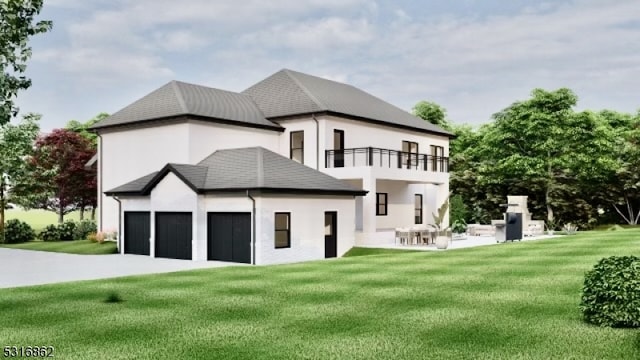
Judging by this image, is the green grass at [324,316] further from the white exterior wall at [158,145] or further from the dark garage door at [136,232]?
the white exterior wall at [158,145]

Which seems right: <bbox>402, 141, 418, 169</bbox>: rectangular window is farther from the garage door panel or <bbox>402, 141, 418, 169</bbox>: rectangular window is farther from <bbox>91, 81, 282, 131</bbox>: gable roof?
the garage door panel

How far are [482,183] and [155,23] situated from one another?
32.8m

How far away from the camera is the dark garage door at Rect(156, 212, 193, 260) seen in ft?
98.8

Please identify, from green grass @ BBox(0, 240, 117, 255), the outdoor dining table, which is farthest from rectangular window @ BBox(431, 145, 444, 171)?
green grass @ BBox(0, 240, 117, 255)

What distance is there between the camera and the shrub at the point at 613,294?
39.2ft

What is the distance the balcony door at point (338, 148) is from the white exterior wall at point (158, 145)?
352cm

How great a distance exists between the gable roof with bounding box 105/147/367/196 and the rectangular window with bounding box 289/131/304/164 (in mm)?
6183

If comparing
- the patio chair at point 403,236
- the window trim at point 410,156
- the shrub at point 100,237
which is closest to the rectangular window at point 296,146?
the window trim at point 410,156

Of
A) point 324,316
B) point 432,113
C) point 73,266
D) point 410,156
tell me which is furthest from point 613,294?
point 432,113

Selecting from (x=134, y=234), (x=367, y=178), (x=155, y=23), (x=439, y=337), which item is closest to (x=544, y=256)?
(x=367, y=178)

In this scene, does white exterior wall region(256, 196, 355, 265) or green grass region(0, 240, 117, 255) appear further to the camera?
green grass region(0, 240, 117, 255)

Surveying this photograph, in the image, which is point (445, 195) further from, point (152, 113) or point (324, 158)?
point (152, 113)

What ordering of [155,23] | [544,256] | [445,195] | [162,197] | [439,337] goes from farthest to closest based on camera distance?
[445,195] → [155,23] → [162,197] → [544,256] → [439,337]

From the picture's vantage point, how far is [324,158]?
122ft
